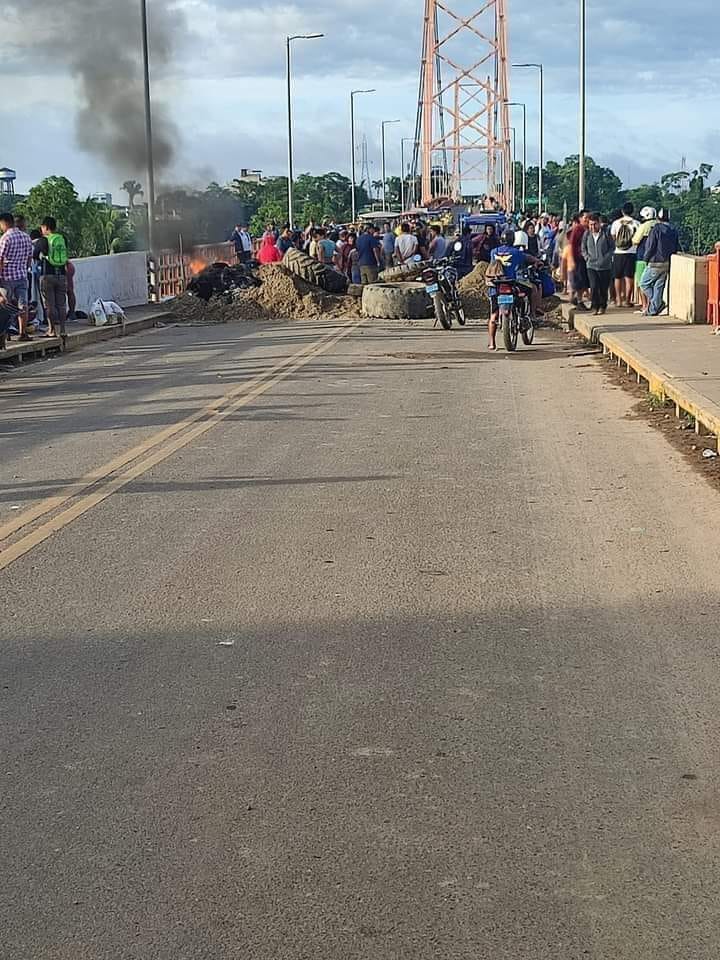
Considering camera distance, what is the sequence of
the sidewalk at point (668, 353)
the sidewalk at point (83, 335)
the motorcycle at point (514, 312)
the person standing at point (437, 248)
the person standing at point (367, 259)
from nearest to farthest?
the sidewalk at point (668, 353)
the motorcycle at point (514, 312)
the sidewalk at point (83, 335)
the person standing at point (367, 259)
the person standing at point (437, 248)

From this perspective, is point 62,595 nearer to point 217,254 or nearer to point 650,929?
point 650,929

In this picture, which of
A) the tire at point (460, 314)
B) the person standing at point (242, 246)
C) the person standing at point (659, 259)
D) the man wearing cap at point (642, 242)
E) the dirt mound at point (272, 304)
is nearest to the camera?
the person standing at point (659, 259)

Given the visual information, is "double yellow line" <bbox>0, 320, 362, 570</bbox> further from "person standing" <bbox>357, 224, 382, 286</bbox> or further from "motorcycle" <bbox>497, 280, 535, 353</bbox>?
"person standing" <bbox>357, 224, 382, 286</bbox>

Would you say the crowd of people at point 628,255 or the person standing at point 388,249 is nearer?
the crowd of people at point 628,255

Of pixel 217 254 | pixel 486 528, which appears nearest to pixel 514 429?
pixel 486 528

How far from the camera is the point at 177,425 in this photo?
12367mm

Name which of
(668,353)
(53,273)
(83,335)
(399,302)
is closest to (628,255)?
(399,302)

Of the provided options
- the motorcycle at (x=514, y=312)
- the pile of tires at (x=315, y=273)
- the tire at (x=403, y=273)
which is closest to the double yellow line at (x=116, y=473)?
the motorcycle at (x=514, y=312)

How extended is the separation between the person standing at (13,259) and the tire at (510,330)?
671 centimetres

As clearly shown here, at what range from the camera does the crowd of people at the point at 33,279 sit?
19.3 meters

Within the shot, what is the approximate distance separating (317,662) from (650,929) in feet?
7.65

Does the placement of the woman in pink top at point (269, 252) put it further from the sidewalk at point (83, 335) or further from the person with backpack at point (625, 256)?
the person with backpack at point (625, 256)

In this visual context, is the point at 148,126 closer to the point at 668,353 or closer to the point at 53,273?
the point at 53,273

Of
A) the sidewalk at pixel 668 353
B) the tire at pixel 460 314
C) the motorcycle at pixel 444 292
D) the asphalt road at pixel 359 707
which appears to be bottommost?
the asphalt road at pixel 359 707
